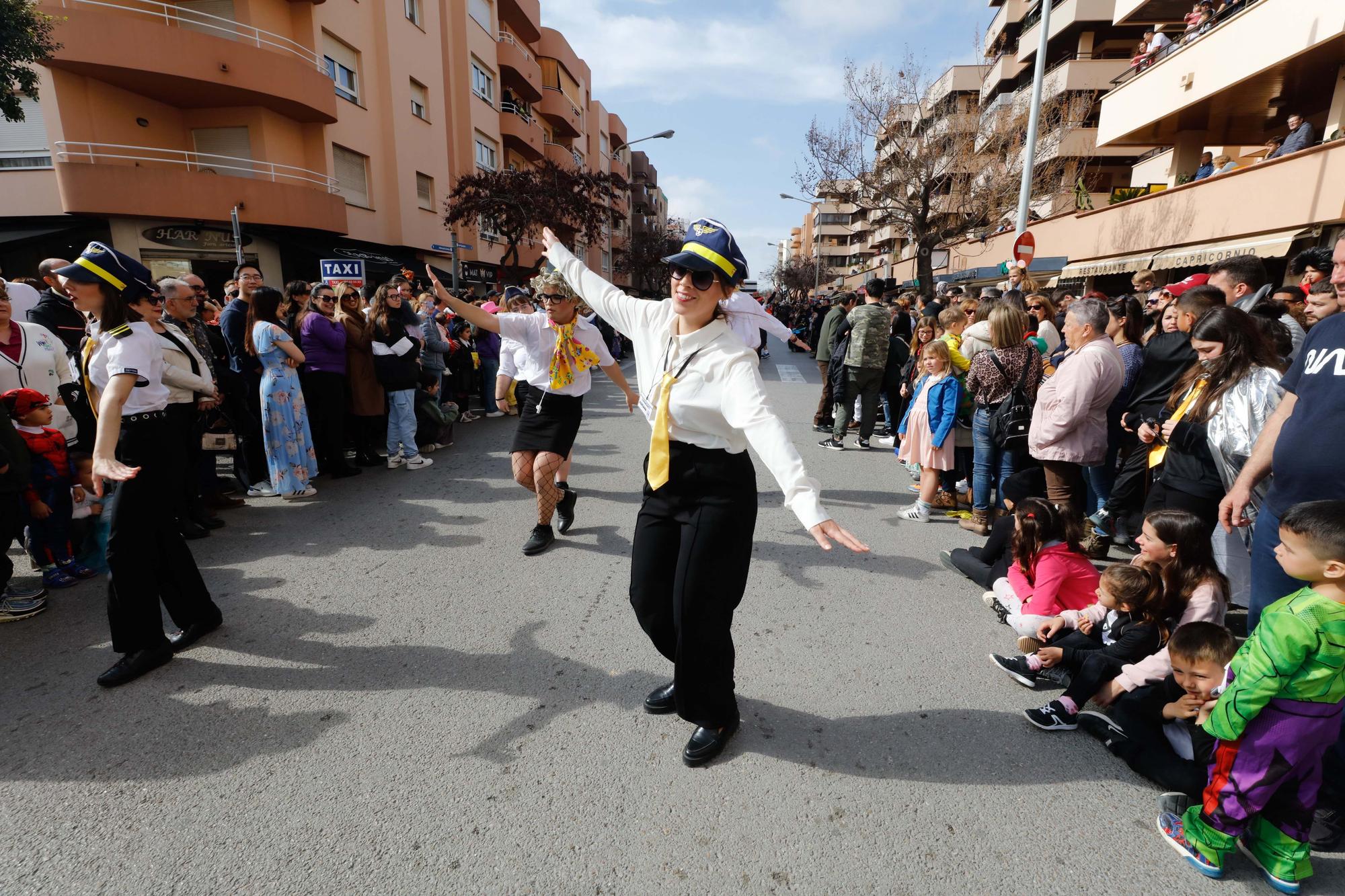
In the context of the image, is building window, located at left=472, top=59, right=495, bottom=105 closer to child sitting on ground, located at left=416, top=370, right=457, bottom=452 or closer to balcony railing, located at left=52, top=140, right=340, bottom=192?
balcony railing, located at left=52, top=140, right=340, bottom=192

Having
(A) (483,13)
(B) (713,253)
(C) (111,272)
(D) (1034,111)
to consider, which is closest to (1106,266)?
(D) (1034,111)

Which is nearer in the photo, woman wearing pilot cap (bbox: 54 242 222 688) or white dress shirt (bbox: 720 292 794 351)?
white dress shirt (bbox: 720 292 794 351)

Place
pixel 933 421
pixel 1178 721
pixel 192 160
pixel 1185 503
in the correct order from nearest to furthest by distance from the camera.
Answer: pixel 1178 721, pixel 1185 503, pixel 933 421, pixel 192 160

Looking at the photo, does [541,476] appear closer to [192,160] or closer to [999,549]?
[999,549]

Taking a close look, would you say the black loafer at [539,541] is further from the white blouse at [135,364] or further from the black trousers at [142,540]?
the white blouse at [135,364]

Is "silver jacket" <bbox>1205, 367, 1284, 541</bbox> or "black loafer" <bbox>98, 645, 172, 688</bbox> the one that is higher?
"silver jacket" <bbox>1205, 367, 1284, 541</bbox>

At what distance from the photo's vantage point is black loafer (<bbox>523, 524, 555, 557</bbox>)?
486cm

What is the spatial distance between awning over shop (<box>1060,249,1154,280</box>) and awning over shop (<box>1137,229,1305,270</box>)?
0.49m

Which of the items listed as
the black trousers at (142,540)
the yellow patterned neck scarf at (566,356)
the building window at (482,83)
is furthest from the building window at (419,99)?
the black trousers at (142,540)

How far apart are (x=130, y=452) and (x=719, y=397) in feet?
9.59

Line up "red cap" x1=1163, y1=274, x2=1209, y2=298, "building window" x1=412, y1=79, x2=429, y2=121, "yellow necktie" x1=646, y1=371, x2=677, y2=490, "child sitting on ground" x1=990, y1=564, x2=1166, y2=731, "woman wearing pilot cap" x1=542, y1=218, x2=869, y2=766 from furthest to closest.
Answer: "building window" x1=412, y1=79, x2=429, y2=121 → "red cap" x1=1163, y1=274, x2=1209, y2=298 → "child sitting on ground" x1=990, y1=564, x2=1166, y2=731 → "yellow necktie" x1=646, y1=371, x2=677, y2=490 → "woman wearing pilot cap" x1=542, y1=218, x2=869, y2=766

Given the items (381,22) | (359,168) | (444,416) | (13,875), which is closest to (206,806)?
(13,875)

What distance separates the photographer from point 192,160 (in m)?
16.1

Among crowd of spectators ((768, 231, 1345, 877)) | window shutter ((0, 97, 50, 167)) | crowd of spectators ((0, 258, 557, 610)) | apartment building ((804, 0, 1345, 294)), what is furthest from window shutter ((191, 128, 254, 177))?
apartment building ((804, 0, 1345, 294))
